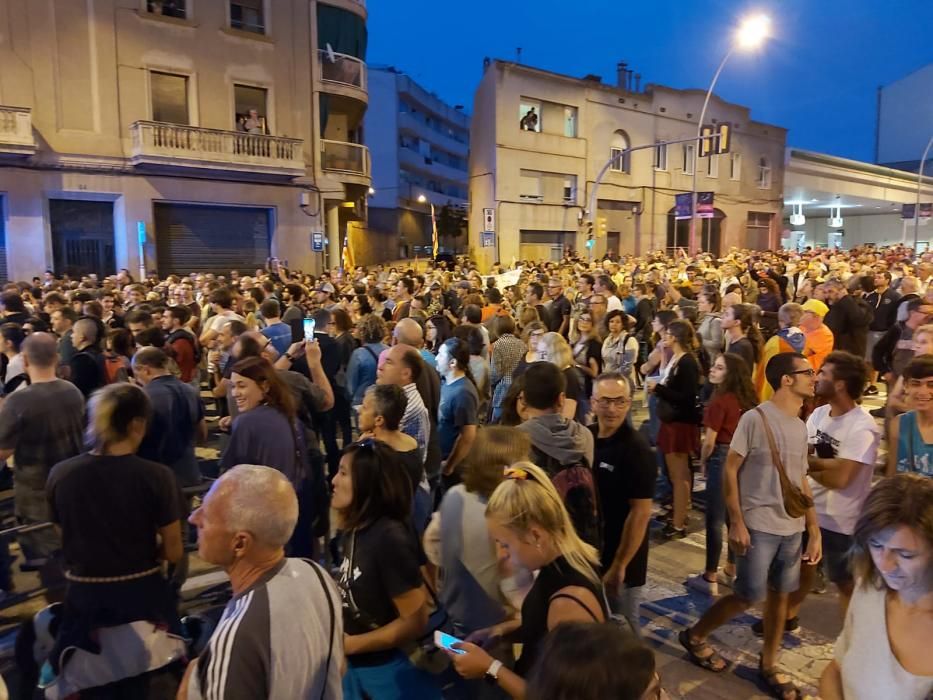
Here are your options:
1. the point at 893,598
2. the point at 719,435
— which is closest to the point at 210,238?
the point at 719,435

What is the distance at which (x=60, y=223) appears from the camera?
20.2m

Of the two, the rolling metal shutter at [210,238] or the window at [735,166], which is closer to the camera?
the rolling metal shutter at [210,238]

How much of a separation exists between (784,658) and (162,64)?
2295 centimetres

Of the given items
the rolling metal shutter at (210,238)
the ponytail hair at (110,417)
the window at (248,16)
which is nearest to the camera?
the ponytail hair at (110,417)

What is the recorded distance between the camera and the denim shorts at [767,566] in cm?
375

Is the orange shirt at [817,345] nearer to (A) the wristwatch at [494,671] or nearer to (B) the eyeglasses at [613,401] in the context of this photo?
(B) the eyeglasses at [613,401]

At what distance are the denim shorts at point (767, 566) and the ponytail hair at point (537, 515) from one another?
1.80 metres

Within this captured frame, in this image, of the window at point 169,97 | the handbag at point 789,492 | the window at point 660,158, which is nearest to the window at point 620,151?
the window at point 660,158

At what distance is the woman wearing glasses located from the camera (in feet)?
8.43

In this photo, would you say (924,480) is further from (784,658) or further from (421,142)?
(421,142)

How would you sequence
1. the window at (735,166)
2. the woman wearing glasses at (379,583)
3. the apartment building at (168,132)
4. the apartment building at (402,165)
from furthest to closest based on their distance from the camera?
the apartment building at (402,165)
the window at (735,166)
the apartment building at (168,132)
the woman wearing glasses at (379,583)

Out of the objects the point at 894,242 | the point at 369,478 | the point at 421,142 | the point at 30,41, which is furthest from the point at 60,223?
the point at 894,242

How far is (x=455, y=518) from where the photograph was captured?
9.73 feet

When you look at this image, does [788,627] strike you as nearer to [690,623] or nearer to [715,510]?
[690,623]
